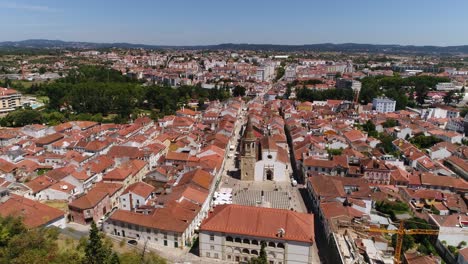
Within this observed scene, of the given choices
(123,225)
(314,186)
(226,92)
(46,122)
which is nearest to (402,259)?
(314,186)

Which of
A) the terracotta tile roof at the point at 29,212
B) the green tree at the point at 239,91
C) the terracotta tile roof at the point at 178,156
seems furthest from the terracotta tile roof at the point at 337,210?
the green tree at the point at 239,91

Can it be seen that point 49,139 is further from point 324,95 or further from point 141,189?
point 324,95

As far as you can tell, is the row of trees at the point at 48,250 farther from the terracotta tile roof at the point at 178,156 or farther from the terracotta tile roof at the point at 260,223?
the terracotta tile roof at the point at 178,156

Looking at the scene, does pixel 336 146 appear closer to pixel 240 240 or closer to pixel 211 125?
pixel 211 125

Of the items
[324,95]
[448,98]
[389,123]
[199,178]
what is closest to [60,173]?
[199,178]

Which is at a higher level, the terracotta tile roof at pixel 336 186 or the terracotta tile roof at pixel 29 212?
the terracotta tile roof at pixel 29 212
